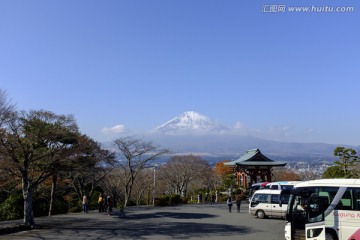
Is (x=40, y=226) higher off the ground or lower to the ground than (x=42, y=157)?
lower

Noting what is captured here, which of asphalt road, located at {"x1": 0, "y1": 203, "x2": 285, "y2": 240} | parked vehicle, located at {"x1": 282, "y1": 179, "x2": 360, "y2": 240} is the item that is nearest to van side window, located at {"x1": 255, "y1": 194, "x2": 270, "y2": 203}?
asphalt road, located at {"x1": 0, "y1": 203, "x2": 285, "y2": 240}

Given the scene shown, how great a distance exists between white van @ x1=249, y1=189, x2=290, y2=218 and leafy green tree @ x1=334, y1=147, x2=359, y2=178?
1266 centimetres

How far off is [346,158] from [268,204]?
13588mm

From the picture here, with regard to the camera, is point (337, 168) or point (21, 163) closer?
point (21, 163)

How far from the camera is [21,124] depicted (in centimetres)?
1795

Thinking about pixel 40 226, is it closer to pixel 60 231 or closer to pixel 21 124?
pixel 60 231

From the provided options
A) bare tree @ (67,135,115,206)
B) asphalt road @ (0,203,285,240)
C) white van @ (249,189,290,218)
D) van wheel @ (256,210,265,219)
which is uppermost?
bare tree @ (67,135,115,206)

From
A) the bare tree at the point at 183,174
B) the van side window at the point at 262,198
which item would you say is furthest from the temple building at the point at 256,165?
the van side window at the point at 262,198

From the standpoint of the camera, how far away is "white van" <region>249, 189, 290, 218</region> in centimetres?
2062

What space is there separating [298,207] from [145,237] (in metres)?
6.57

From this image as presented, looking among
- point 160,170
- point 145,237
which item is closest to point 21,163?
point 145,237

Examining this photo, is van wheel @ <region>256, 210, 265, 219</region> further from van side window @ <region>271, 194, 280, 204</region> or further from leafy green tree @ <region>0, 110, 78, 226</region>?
leafy green tree @ <region>0, 110, 78, 226</region>

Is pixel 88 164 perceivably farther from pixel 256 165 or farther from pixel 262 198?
pixel 256 165

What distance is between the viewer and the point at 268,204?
21.0m
